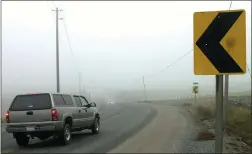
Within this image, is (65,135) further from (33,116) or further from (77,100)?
(77,100)

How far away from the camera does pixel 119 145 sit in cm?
1411

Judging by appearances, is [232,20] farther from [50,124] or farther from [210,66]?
[50,124]

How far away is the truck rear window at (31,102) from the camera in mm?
14742

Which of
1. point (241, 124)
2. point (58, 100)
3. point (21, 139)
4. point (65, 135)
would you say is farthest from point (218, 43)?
point (241, 124)

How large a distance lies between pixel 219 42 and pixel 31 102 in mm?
11547

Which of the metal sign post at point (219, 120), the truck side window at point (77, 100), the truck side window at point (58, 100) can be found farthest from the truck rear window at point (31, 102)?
the metal sign post at point (219, 120)

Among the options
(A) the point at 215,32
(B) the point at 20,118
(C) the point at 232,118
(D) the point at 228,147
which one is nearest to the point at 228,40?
(A) the point at 215,32

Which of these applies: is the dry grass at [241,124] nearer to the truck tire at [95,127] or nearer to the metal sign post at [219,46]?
the truck tire at [95,127]

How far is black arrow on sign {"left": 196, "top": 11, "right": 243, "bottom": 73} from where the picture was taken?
13.8ft

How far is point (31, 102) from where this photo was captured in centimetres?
1488

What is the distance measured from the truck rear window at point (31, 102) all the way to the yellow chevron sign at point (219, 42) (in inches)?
434

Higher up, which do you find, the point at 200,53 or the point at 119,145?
the point at 200,53

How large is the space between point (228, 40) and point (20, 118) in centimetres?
1167

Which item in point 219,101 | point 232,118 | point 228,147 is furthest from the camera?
point 232,118
